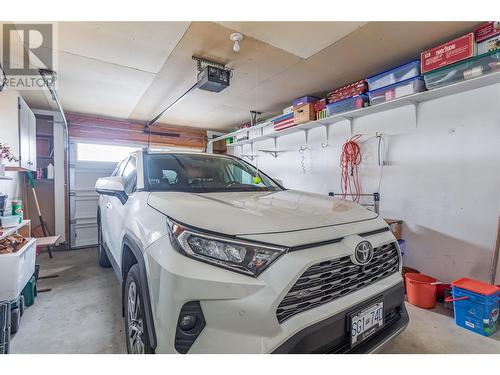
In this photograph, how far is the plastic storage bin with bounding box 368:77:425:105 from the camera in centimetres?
265

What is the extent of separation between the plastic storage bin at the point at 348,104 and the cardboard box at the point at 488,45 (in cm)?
114

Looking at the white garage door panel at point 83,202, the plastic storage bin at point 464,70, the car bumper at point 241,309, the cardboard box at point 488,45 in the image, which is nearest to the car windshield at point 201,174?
the car bumper at point 241,309

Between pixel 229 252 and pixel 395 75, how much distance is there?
2.98 meters

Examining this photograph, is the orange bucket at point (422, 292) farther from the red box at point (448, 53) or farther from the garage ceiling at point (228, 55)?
the garage ceiling at point (228, 55)

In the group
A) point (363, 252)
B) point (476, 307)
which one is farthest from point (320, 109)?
point (363, 252)

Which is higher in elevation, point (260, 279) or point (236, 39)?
point (236, 39)

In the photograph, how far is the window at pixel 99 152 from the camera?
5125 millimetres

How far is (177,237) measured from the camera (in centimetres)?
106

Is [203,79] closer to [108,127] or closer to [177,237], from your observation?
[177,237]

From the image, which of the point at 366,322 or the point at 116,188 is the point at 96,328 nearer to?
the point at 116,188

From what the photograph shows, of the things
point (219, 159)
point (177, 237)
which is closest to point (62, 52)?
point (219, 159)

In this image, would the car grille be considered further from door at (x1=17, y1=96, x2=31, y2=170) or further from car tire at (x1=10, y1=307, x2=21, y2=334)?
door at (x1=17, y1=96, x2=31, y2=170)

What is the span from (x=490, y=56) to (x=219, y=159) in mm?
2583

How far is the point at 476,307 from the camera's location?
1986 mm
